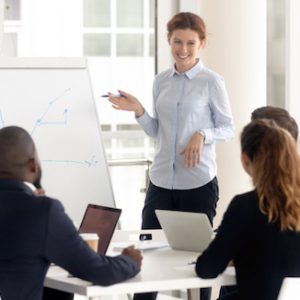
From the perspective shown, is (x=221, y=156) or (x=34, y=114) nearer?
(x=34, y=114)

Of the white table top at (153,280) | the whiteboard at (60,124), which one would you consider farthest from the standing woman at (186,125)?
the white table top at (153,280)

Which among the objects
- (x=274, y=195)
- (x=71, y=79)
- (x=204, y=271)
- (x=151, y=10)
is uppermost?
(x=151, y=10)

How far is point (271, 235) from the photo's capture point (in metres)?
2.45

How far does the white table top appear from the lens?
2395 mm

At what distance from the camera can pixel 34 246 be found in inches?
91.8

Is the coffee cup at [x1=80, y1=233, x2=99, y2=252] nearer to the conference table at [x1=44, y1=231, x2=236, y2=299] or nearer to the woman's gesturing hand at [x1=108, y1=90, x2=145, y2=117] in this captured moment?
the conference table at [x1=44, y1=231, x2=236, y2=299]

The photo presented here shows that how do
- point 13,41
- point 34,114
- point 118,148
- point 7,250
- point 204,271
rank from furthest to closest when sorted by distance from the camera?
point 118,148, point 13,41, point 34,114, point 204,271, point 7,250

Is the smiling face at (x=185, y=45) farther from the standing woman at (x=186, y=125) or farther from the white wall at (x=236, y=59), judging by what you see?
the white wall at (x=236, y=59)

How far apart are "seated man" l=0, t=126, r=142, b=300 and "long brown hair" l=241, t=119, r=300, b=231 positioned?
506 millimetres

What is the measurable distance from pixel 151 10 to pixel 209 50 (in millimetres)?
518

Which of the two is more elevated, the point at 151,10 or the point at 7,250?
the point at 151,10

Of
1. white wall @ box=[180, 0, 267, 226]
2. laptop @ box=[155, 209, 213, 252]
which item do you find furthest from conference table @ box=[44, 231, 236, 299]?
white wall @ box=[180, 0, 267, 226]

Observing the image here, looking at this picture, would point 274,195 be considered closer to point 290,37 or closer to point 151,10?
point 290,37

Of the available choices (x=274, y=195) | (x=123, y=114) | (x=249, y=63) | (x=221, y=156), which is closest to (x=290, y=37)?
(x=249, y=63)
